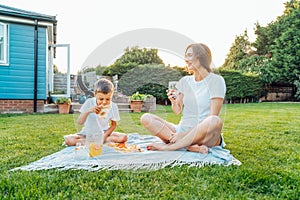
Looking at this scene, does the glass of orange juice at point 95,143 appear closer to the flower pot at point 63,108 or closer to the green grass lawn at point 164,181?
the green grass lawn at point 164,181

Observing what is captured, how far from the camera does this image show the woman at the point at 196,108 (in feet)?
7.15

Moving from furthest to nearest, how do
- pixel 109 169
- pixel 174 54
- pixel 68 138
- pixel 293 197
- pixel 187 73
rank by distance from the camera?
pixel 68 138 → pixel 187 73 → pixel 174 54 → pixel 109 169 → pixel 293 197

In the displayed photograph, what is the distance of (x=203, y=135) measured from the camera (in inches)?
85.8

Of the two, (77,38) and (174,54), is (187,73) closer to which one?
(174,54)

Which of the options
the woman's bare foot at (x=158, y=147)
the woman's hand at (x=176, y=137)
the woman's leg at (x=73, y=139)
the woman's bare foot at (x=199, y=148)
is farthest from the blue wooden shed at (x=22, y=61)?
the woman's bare foot at (x=199, y=148)

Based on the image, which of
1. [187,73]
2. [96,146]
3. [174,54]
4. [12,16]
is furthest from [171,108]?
[12,16]

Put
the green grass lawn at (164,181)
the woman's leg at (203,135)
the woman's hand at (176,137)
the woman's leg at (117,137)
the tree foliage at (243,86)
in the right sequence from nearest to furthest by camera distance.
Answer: the green grass lawn at (164,181)
the woman's leg at (203,135)
the woman's hand at (176,137)
the woman's leg at (117,137)
the tree foliage at (243,86)

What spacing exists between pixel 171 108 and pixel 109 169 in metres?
0.85

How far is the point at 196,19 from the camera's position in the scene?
8.31 feet

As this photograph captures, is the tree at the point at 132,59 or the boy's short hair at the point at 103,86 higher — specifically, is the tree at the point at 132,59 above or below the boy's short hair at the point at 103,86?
above

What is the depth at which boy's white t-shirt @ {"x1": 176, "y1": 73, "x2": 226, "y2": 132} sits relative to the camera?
223 cm

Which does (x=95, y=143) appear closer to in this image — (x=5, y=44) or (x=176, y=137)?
(x=176, y=137)

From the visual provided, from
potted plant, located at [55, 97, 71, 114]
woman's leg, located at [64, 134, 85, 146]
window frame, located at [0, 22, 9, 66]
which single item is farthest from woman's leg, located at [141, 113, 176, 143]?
window frame, located at [0, 22, 9, 66]

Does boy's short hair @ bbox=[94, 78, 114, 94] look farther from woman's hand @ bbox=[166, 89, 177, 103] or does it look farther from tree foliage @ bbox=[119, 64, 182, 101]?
woman's hand @ bbox=[166, 89, 177, 103]
